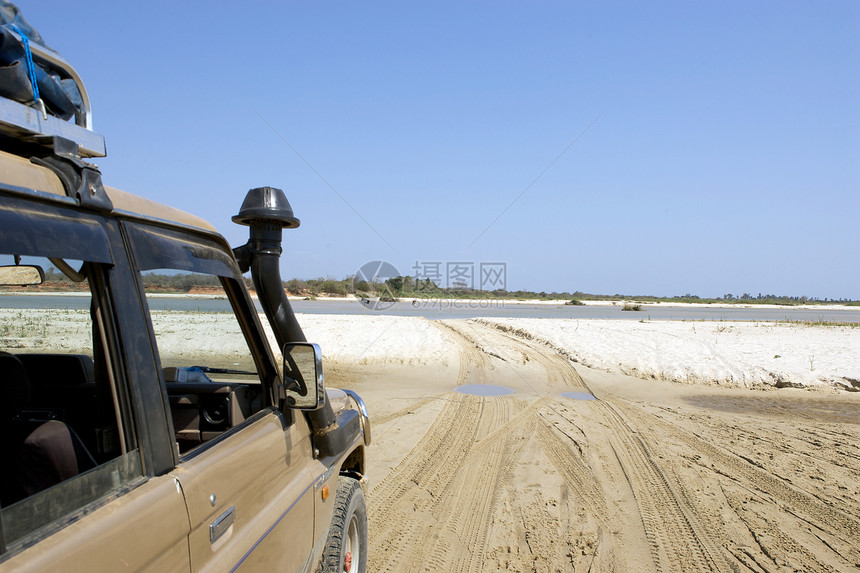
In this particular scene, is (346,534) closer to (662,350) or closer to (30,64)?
(30,64)

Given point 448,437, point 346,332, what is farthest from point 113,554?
point 346,332

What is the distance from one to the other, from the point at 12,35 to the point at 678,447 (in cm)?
820

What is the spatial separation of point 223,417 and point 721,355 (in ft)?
54.9

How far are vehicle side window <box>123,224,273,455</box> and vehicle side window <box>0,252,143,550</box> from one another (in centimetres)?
22

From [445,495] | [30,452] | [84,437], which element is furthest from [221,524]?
[445,495]

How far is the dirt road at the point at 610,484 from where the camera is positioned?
4.52 meters

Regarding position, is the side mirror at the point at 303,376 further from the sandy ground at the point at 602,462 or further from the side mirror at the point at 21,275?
the side mirror at the point at 21,275

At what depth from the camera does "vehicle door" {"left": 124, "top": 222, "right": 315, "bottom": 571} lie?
1.84m

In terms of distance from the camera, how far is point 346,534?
3.25m

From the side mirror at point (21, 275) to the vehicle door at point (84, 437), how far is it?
0.09 feet

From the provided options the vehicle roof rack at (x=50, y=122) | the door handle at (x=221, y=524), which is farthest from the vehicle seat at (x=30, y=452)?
the vehicle roof rack at (x=50, y=122)

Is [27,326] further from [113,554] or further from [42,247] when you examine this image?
[113,554]

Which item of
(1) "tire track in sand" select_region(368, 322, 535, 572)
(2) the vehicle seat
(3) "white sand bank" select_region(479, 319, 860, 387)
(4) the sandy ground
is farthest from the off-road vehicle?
(3) "white sand bank" select_region(479, 319, 860, 387)

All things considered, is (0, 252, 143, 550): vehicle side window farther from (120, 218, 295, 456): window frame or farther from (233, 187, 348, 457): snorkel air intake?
(233, 187, 348, 457): snorkel air intake
